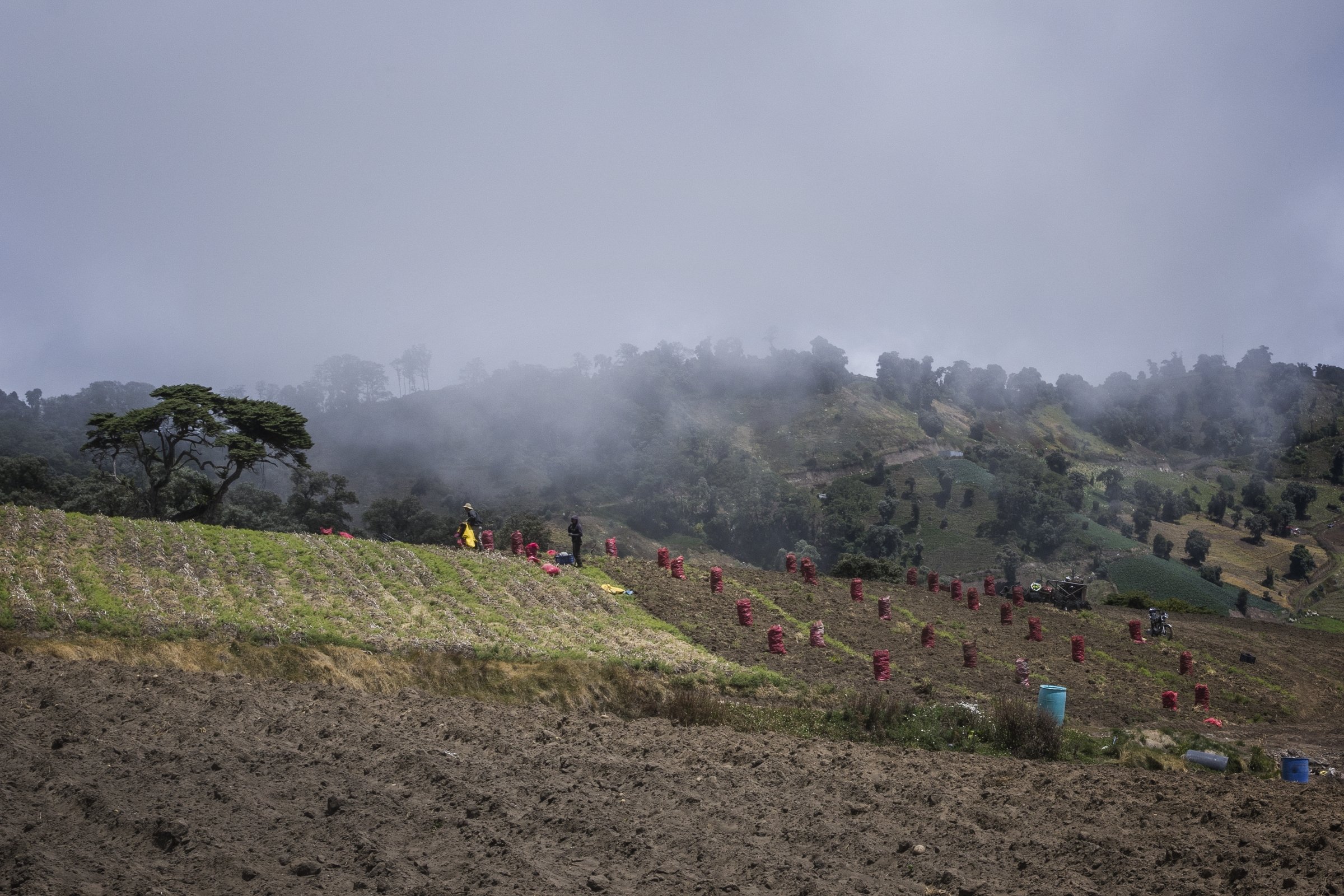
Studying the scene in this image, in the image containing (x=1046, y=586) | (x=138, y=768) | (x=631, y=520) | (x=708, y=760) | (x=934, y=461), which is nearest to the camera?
(x=138, y=768)

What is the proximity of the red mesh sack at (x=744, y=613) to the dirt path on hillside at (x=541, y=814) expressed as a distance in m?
13.0

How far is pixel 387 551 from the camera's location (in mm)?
25531

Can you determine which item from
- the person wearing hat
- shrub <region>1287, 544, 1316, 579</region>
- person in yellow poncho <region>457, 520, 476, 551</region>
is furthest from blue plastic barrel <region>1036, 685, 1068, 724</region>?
shrub <region>1287, 544, 1316, 579</region>

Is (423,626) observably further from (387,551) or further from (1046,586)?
(1046,586)

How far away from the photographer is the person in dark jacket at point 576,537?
27.8 meters

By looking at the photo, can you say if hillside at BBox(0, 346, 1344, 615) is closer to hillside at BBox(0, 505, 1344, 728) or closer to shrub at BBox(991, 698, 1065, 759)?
hillside at BBox(0, 505, 1344, 728)

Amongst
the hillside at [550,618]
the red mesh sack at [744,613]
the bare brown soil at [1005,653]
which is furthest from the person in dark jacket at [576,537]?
the red mesh sack at [744,613]

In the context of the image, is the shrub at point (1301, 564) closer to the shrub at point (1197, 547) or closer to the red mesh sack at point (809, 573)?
the shrub at point (1197, 547)

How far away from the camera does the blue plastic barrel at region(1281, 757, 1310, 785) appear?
14008 mm

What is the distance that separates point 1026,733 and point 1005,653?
13.4 m

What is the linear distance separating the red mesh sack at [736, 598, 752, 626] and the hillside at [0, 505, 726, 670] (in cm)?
278

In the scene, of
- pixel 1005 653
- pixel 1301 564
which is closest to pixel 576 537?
pixel 1005 653

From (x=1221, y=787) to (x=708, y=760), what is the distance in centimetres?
663

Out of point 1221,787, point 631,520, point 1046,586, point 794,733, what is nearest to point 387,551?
point 794,733
